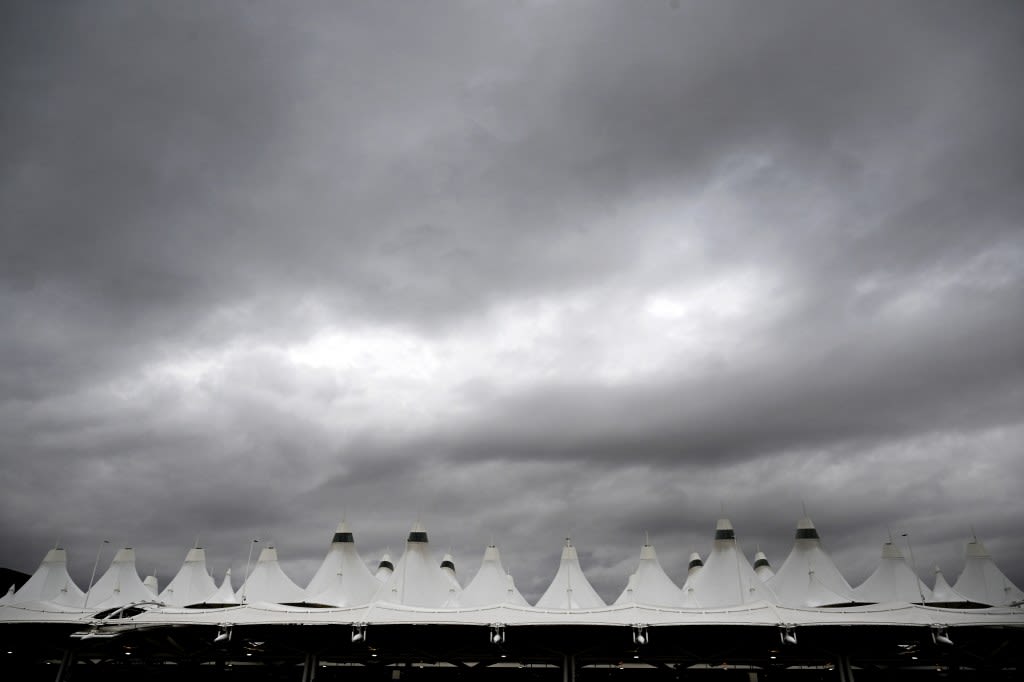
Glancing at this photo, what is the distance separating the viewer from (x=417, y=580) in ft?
159

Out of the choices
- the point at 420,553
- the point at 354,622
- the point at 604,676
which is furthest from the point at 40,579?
the point at 604,676

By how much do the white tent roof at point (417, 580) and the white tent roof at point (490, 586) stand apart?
1.92 meters

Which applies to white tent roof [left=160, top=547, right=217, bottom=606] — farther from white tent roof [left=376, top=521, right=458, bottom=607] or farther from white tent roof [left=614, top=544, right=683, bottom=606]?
white tent roof [left=614, top=544, right=683, bottom=606]

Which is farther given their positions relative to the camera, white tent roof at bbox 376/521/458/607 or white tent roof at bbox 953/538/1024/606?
white tent roof at bbox 953/538/1024/606

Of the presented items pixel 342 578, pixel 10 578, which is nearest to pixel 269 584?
pixel 342 578

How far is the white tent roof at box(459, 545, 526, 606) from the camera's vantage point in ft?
157

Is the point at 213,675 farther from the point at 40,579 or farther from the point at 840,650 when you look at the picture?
the point at 840,650

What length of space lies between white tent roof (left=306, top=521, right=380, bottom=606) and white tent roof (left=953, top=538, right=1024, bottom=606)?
42.9 meters

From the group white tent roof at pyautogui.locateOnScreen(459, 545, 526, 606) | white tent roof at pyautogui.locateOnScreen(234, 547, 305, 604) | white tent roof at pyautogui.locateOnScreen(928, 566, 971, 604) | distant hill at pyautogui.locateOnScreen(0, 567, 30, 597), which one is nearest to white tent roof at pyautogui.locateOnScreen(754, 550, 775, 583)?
white tent roof at pyautogui.locateOnScreen(928, 566, 971, 604)

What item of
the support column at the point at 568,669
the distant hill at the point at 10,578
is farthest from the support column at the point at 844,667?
the distant hill at the point at 10,578

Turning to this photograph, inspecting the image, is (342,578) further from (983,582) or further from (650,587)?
(983,582)

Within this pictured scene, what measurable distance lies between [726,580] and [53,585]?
51.8 meters

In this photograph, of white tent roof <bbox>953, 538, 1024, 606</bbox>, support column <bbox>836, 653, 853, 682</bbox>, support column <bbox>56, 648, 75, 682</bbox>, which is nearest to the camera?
support column <bbox>836, 653, 853, 682</bbox>

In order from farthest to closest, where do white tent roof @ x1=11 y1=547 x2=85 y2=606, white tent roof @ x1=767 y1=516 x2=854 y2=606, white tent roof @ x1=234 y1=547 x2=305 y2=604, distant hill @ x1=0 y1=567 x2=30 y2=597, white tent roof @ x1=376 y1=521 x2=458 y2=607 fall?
distant hill @ x1=0 y1=567 x2=30 y2=597
white tent roof @ x1=11 y1=547 x2=85 y2=606
white tent roof @ x1=234 y1=547 x2=305 y2=604
white tent roof @ x1=376 y1=521 x2=458 y2=607
white tent roof @ x1=767 y1=516 x2=854 y2=606
